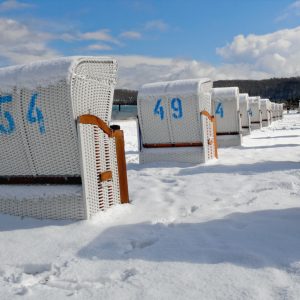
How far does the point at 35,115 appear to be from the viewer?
525cm

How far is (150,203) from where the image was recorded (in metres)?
6.22

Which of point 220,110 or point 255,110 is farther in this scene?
point 255,110

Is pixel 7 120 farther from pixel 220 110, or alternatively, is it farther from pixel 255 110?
pixel 255 110

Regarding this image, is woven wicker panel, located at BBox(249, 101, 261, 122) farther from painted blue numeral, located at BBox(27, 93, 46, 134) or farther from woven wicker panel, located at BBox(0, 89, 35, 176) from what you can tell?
painted blue numeral, located at BBox(27, 93, 46, 134)

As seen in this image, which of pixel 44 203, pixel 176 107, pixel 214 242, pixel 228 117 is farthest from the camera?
pixel 228 117

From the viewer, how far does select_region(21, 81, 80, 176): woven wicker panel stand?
5.05m

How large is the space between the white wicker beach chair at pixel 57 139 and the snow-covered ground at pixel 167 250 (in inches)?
10.5

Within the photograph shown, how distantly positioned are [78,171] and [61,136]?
51 cm

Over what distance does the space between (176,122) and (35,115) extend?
597 centimetres

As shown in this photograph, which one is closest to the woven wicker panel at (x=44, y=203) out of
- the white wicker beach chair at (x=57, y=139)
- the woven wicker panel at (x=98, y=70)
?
the white wicker beach chair at (x=57, y=139)

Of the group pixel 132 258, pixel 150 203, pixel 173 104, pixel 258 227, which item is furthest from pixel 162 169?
pixel 132 258

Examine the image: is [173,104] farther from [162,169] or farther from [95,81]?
[95,81]

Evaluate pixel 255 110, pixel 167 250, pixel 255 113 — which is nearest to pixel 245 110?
pixel 255 110

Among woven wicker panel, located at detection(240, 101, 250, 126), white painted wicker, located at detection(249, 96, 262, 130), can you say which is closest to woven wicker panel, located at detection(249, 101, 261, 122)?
white painted wicker, located at detection(249, 96, 262, 130)
